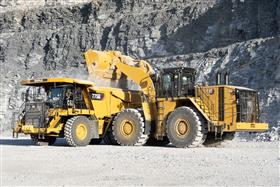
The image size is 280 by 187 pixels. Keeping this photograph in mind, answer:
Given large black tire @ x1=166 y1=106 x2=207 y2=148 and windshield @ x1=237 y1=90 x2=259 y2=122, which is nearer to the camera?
large black tire @ x1=166 y1=106 x2=207 y2=148

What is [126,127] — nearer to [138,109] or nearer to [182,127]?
[138,109]

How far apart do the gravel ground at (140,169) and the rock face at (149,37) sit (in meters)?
12.0

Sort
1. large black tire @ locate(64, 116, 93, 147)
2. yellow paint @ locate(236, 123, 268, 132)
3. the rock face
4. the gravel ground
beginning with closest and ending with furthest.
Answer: the gravel ground < yellow paint @ locate(236, 123, 268, 132) < large black tire @ locate(64, 116, 93, 147) < the rock face

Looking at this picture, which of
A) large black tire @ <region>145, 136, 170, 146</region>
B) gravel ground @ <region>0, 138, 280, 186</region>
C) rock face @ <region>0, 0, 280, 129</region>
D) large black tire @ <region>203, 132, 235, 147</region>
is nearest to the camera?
gravel ground @ <region>0, 138, 280, 186</region>

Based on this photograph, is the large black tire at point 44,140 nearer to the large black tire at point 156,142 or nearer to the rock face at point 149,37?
the large black tire at point 156,142

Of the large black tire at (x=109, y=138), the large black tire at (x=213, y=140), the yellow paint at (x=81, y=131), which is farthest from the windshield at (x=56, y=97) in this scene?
the large black tire at (x=213, y=140)

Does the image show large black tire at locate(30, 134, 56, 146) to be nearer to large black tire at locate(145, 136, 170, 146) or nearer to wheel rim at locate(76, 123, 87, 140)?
wheel rim at locate(76, 123, 87, 140)

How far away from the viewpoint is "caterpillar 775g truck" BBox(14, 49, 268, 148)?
578 inches

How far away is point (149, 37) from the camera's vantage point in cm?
4106

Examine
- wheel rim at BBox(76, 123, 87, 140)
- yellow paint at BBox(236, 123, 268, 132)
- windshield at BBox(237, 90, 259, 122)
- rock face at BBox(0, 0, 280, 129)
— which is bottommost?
wheel rim at BBox(76, 123, 87, 140)

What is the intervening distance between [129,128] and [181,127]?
2.10 metres

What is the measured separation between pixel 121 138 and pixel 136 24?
91.1ft

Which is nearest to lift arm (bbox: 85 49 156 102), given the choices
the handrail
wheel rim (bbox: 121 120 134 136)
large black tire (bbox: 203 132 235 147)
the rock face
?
wheel rim (bbox: 121 120 134 136)

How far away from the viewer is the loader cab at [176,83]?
1566 centimetres
